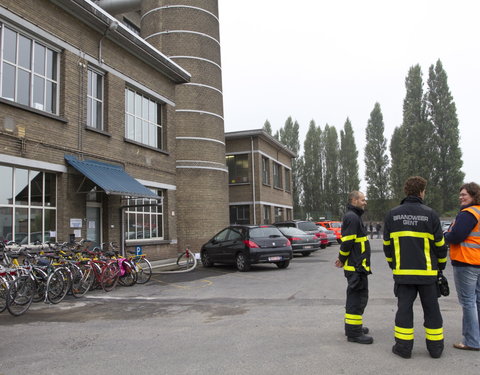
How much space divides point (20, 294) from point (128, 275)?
369 cm

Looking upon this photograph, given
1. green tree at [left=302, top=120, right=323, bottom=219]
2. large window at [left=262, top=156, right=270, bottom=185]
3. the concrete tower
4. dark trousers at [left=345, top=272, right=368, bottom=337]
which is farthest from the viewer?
green tree at [left=302, top=120, right=323, bottom=219]

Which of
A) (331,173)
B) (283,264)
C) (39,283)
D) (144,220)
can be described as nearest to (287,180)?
(331,173)

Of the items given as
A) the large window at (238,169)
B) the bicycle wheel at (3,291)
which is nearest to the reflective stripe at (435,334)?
the bicycle wheel at (3,291)

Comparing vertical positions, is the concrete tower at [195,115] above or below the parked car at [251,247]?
above

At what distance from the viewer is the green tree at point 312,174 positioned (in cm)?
5502

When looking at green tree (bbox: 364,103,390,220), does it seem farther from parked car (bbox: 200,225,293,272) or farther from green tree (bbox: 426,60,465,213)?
parked car (bbox: 200,225,293,272)

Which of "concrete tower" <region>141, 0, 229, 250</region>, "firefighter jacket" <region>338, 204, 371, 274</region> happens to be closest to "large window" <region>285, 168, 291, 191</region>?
"concrete tower" <region>141, 0, 229, 250</region>

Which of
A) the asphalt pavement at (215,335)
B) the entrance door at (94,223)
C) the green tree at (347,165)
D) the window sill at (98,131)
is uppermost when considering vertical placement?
the green tree at (347,165)

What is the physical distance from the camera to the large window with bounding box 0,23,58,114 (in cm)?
1073

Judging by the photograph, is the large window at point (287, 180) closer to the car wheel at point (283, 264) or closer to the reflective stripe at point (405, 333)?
the car wheel at point (283, 264)

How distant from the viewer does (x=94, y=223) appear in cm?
1328

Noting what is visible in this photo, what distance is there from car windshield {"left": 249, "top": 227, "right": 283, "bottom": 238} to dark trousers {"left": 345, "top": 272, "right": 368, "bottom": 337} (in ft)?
29.2

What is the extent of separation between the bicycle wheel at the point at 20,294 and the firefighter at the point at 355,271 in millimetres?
5506

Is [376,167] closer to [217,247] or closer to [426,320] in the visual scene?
[217,247]
